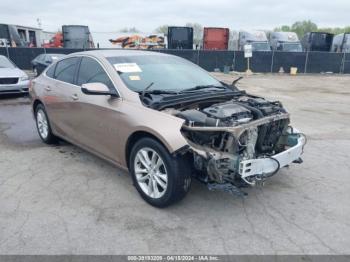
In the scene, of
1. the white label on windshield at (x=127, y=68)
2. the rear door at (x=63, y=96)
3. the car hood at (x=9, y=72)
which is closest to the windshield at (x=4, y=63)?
the car hood at (x=9, y=72)

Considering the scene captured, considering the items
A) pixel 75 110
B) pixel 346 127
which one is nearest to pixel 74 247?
pixel 75 110

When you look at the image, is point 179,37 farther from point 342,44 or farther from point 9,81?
point 9,81

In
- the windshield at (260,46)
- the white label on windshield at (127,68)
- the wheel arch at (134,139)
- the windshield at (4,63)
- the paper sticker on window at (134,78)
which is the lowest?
the wheel arch at (134,139)

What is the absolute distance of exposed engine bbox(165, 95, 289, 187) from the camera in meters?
3.28

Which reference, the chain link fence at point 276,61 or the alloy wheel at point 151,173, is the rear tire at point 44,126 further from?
the chain link fence at point 276,61

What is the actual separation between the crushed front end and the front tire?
21 cm

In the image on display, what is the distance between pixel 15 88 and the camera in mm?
10445

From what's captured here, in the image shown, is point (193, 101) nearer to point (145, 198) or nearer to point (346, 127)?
point (145, 198)

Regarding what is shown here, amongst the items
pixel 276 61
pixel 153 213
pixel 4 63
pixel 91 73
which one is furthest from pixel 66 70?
pixel 276 61

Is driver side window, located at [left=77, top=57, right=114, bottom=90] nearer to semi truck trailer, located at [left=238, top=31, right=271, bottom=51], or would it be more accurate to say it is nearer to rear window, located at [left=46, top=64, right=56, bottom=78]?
rear window, located at [left=46, top=64, right=56, bottom=78]

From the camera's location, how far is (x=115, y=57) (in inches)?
175

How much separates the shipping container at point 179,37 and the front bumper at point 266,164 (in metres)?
23.2

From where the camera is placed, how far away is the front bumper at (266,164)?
3.23 m

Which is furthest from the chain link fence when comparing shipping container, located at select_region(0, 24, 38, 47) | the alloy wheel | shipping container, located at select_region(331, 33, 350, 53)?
the alloy wheel
